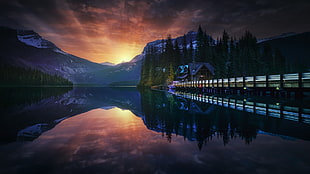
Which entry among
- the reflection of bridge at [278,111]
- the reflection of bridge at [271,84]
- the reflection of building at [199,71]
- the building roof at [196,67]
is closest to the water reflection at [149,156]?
the reflection of bridge at [278,111]

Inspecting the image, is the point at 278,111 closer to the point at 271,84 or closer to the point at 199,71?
the point at 271,84

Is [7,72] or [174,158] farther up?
[7,72]

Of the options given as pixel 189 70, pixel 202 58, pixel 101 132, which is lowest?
pixel 101 132

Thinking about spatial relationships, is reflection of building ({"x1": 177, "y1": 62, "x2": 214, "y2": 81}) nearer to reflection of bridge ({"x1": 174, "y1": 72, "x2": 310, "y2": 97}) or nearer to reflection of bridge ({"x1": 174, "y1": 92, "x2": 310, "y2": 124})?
reflection of bridge ({"x1": 174, "y1": 72, "x2": 310, "y2": 97})

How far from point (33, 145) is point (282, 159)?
627 centimetres

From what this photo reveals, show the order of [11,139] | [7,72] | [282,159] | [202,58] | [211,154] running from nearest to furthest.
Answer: [282,159], [211,154], [11,139], [202,58], [7,72]

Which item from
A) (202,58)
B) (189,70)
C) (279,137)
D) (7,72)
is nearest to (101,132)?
(279,137)

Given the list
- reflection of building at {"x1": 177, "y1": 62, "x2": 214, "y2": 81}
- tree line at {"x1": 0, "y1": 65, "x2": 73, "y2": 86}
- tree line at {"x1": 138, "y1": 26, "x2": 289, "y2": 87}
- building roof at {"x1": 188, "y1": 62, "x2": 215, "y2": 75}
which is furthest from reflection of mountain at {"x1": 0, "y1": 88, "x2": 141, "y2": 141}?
tree line at {"x1": 0, "y1": 65, "x2": 73, "y2": 86}

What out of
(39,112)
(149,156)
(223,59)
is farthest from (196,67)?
(149,156)

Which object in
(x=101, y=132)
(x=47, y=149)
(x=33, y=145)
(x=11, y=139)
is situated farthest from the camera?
(x=101, y=132)

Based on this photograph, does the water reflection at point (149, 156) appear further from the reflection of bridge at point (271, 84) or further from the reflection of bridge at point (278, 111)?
the reflection of bridge at point (271, 84)

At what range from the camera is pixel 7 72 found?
121938 millimetres

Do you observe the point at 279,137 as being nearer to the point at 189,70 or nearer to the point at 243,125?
the point at 243,125

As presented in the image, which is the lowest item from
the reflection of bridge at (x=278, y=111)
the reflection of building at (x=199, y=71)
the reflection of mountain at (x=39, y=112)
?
the reflection of mountain at (x=39, y=112)
